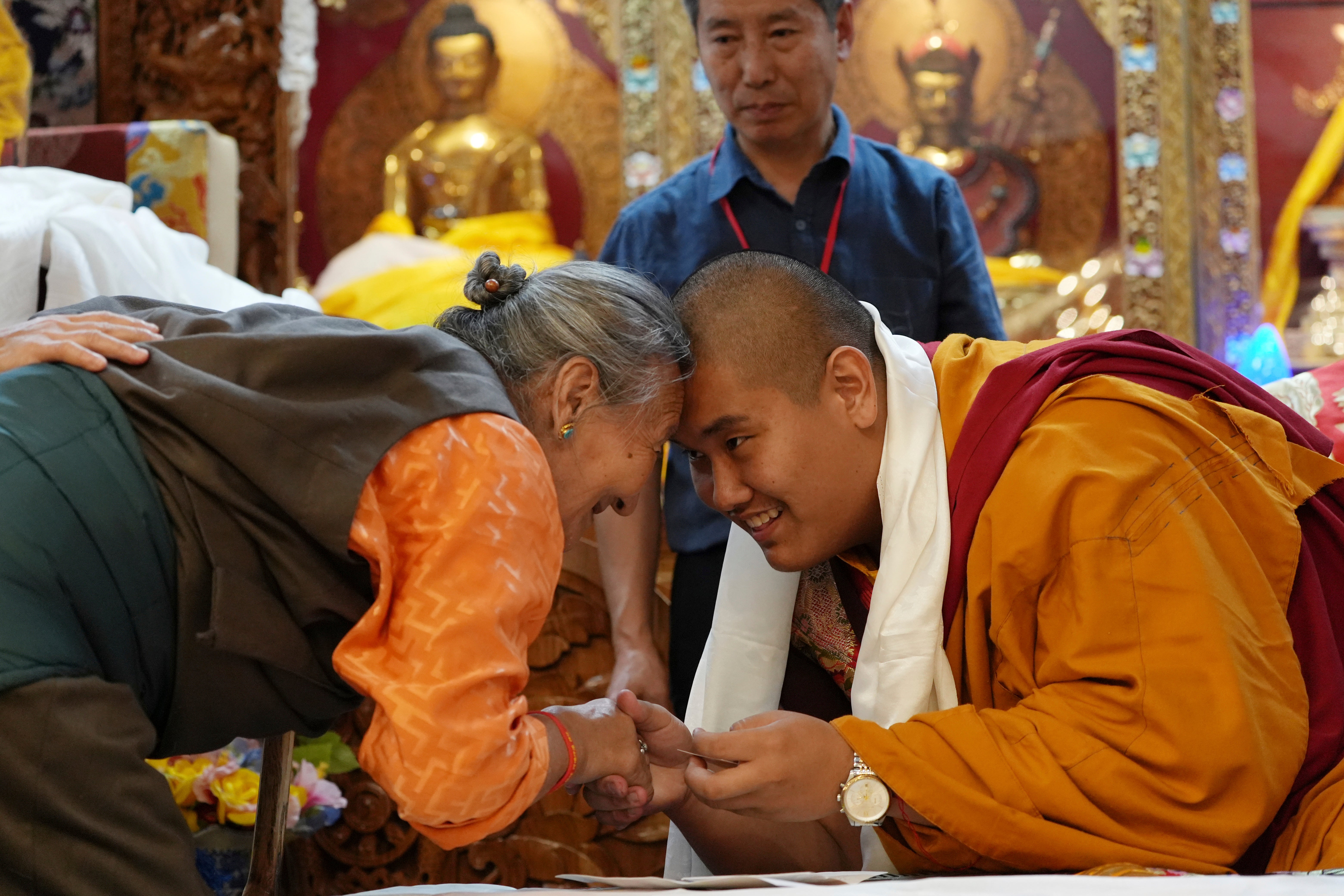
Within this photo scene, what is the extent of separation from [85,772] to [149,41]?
12.5 feet

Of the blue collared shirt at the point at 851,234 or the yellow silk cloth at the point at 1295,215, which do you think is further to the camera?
the yellow silk cloth at the point at 1295,215

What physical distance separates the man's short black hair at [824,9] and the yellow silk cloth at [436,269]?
1.18m

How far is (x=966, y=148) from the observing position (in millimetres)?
6746

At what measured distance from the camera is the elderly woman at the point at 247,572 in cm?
131

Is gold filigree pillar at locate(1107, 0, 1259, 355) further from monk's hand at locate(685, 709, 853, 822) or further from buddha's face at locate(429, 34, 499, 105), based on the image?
monk's hand at locate(685, 709, 853, 822)

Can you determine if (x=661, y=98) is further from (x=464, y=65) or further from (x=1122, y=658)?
(x=1122, y=658)

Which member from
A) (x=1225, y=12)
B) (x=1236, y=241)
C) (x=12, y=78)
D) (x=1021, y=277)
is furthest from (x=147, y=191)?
(x=1225, y=12)

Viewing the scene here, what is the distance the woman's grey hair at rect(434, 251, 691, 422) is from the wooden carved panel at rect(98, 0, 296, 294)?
2571 mm

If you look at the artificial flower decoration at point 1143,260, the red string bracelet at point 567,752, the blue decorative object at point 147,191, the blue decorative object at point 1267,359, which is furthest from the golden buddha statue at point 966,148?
the red string bracelet at point 567,752

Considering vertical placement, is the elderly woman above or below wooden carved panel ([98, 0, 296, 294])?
below

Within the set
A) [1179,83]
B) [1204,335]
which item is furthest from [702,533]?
[1179,83]

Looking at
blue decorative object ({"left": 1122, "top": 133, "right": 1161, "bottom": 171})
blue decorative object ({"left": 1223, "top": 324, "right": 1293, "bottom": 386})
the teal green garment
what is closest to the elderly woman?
the teal green garment

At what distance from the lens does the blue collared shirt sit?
2604 millimetres

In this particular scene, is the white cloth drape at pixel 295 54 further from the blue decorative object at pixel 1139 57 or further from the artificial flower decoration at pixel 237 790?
the blue decorative object at pixel 1139 57
